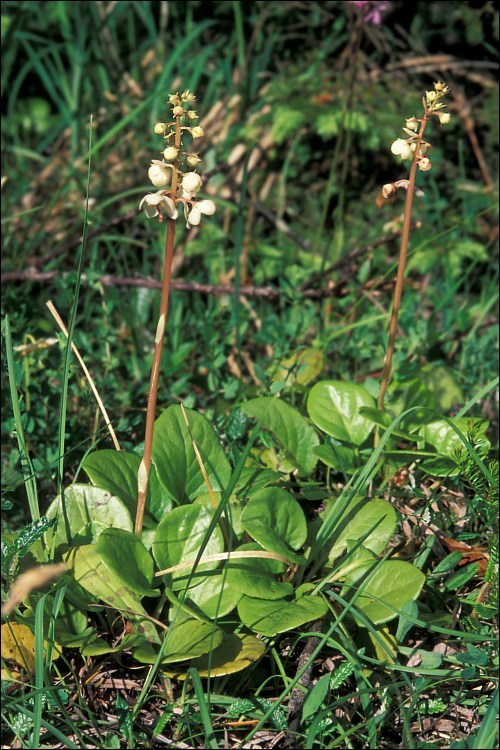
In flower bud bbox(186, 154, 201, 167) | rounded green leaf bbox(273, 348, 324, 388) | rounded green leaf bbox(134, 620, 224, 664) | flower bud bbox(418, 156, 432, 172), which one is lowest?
rounded green leaf bbox(134, 620, 224, 664)

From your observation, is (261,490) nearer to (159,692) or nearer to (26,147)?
(159,692)

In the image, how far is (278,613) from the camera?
1.39m

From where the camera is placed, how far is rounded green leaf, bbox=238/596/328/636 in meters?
1.36

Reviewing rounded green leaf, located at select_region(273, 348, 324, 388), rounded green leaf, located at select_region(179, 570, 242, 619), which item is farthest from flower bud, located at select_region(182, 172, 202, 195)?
rounded green leaf, located at select_region(273, 348, 324, 388)

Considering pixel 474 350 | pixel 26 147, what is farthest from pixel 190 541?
pixel 26 147

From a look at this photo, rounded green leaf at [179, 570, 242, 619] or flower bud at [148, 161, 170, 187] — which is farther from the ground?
flower bud at [148, 161, 170, 187]

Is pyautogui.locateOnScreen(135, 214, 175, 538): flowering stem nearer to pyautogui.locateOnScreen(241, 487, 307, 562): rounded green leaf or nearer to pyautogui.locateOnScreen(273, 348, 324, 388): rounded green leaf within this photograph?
pyautogui.locateOnScreen(241, 487, 307, 562): rounded green leaf

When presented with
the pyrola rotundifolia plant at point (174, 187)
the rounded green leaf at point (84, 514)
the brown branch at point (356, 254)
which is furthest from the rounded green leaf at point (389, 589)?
the brown branch at point (356, 254)

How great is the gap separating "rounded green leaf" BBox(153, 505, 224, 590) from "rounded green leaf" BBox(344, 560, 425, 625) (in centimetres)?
28

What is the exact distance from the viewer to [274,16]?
161 inches

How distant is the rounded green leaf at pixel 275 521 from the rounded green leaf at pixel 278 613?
0.09m

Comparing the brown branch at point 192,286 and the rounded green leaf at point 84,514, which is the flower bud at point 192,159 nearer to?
the rounded green leaf at point 84,514

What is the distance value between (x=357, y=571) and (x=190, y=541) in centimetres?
32

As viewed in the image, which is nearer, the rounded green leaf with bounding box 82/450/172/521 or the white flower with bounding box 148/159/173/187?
the white flower with bounding box 148/159/173/187
